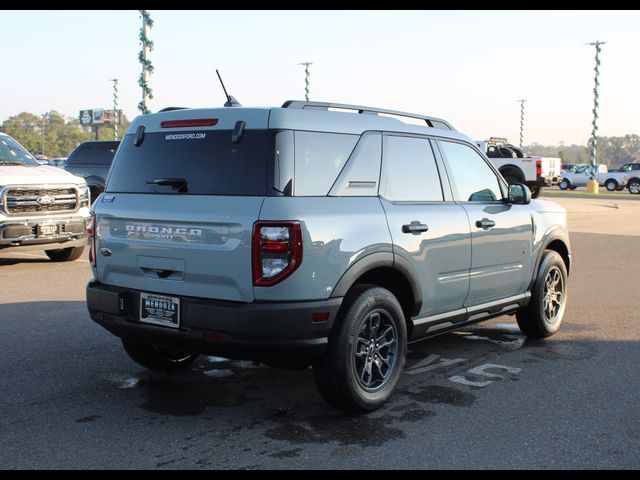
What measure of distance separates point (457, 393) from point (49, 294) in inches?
222

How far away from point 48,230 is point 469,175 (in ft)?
23.3

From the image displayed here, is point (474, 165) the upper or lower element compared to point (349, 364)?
upper

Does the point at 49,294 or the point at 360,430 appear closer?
the point at 360,430

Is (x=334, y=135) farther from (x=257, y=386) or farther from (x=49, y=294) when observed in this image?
(x=49, y=294)

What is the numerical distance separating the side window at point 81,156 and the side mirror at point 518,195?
15.0 m

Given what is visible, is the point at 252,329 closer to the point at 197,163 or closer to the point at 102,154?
the point at 197,163

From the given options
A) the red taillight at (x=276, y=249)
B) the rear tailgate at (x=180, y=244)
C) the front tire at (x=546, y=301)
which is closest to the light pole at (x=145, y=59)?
the front tire at (x=546, y=301)

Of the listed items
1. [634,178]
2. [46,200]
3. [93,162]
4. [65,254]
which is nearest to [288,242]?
[46,200]

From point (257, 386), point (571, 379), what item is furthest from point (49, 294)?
point (571, 379)

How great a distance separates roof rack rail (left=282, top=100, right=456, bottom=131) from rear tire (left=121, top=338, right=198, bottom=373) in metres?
2.14

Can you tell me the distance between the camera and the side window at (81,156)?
1909 cm

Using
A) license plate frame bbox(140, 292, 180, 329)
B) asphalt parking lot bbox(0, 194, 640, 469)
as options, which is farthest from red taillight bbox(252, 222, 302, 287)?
asphalt parking lot bbox(0, 194, 640, 469)

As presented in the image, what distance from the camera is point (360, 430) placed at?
4352mm

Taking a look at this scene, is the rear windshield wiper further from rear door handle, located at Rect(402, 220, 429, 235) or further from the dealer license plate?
the dealer license plate
